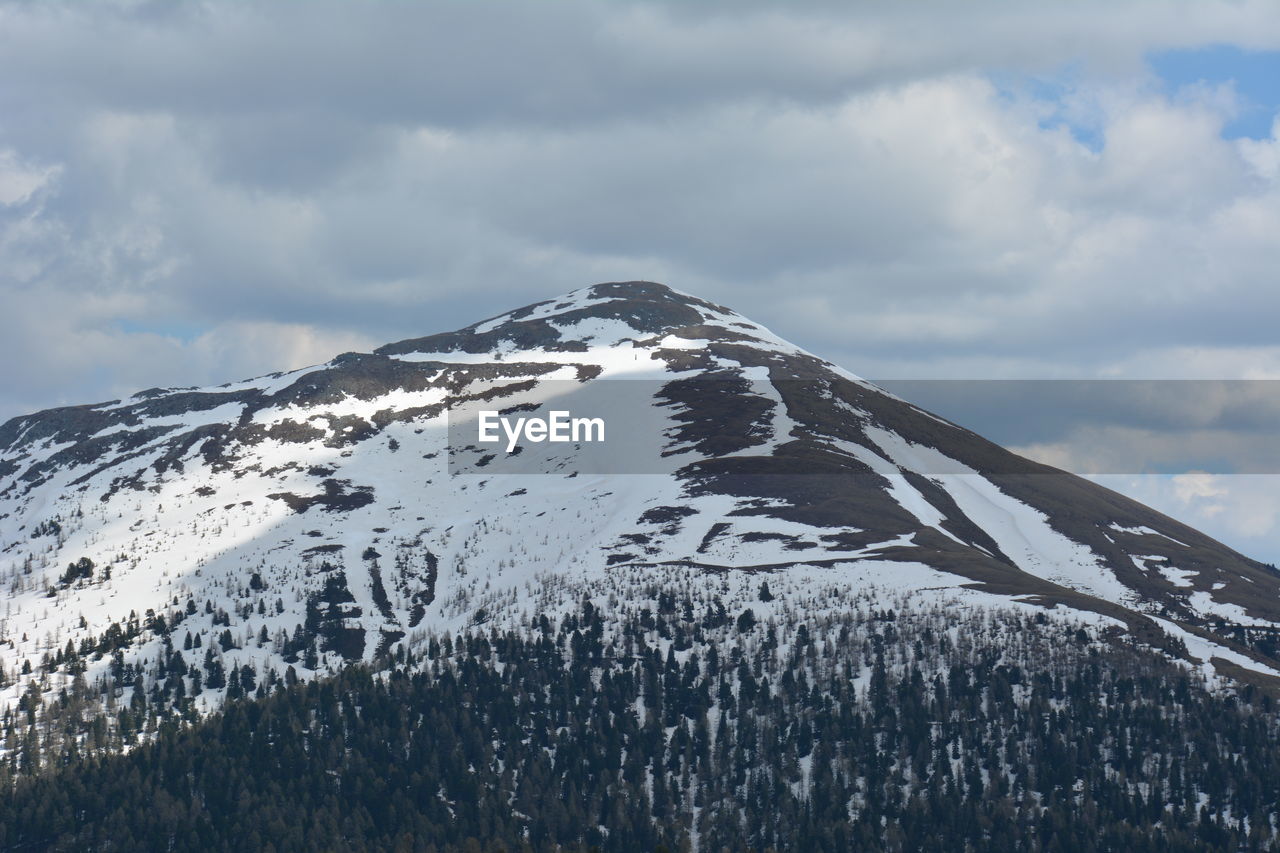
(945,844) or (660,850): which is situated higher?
(660,850)

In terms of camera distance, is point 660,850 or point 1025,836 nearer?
point 660,850

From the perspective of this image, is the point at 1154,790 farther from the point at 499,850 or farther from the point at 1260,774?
the point at 499,850

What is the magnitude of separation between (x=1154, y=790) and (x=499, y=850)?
88619mm

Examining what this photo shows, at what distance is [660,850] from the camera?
121 metres

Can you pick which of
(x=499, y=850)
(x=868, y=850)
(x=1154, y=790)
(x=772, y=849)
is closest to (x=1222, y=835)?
(x=1154, y=790)

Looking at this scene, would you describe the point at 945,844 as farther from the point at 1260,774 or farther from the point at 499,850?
the point at 499,850

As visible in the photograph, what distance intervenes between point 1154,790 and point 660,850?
346 feet

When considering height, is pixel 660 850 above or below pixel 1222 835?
above

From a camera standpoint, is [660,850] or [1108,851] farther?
[1108,851]

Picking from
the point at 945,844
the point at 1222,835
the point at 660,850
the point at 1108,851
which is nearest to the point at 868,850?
the point at 945,844

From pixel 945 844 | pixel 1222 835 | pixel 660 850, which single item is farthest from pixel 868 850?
pixel 660 850

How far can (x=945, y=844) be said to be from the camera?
646 ft

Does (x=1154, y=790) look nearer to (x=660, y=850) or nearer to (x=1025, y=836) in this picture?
(x=1025, y=836)

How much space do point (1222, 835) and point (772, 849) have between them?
5784 cm
